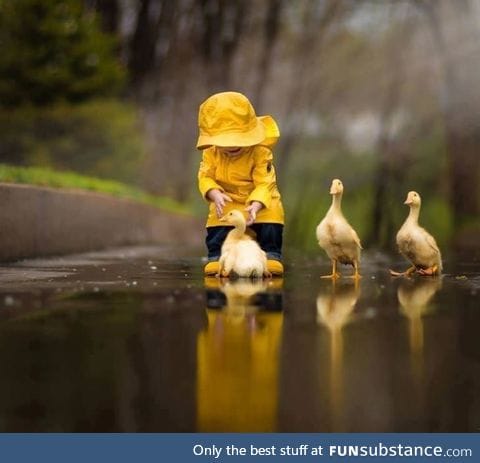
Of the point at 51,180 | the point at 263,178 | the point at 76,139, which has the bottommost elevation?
the point at 263,178

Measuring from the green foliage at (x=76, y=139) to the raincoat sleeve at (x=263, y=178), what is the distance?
28.9 ft

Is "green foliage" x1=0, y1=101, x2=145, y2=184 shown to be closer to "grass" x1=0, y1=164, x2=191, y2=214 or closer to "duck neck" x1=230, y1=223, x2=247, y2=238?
"grass" x1=0, y1=164, x2=191, y2=214

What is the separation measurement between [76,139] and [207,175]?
33.3 ft

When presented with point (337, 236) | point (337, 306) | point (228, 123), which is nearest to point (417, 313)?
point (337, 306)

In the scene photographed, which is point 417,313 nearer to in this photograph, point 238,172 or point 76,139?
point 238,172

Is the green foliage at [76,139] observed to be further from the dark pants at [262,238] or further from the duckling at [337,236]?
the duckling at [337,236]

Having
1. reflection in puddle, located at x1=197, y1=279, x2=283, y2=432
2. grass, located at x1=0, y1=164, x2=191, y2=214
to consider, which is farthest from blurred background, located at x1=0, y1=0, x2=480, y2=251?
reflection in puddle, located at x1=197, y1=279, x2=283, y2=432

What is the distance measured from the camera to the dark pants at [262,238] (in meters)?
7.20

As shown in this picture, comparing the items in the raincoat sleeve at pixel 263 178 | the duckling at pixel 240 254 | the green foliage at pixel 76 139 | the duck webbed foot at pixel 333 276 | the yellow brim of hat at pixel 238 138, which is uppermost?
the green foliage at pixel 76 139

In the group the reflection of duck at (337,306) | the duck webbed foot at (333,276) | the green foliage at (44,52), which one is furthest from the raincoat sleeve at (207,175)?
the green foliage at (44,52)

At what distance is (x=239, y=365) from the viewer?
3.48 m

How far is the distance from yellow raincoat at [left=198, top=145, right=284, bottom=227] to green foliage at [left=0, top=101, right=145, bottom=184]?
8.73 m
